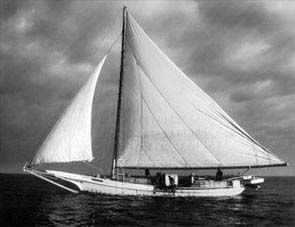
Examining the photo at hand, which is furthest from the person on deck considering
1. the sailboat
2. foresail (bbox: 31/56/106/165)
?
foresail (bbox: 31/56/106/165)

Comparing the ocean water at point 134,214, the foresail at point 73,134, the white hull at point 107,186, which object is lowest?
the ocean water at point 134,214

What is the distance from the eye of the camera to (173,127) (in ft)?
104

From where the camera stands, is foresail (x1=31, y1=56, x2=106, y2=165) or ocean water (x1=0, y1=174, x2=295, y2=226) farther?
foresail (x1=31, y1=56, x2=106, y2=165)

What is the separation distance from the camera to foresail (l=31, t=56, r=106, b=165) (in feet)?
85.4

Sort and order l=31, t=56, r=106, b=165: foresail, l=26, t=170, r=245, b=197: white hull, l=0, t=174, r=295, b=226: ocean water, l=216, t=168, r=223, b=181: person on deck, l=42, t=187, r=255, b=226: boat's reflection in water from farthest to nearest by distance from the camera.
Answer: l=216, t=168, r=223, b=181: person on deck, l=26, t=170, r=245, b=197: white hull, l=31, t=56, r=106, b=165: foresail, l=42, t=187, r=255, b=226: boat's reflection in water, l=0, t=174, r=295, b=226: ocean water

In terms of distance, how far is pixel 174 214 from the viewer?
23.2 meters

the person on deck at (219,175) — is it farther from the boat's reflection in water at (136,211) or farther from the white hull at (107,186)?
the white hull at (107,186)

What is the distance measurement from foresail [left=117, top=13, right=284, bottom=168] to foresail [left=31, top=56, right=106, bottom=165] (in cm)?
424

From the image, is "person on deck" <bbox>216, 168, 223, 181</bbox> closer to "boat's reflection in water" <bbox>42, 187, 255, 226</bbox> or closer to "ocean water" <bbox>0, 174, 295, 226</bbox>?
"boat's reflection in water" <bbox>42, 187, 255, 226</bbox>

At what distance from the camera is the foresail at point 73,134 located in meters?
26.0

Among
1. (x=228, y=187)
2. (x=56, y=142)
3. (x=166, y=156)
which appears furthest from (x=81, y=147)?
(x=228, y=187)

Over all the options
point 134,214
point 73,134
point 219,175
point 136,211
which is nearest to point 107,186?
point 73,134

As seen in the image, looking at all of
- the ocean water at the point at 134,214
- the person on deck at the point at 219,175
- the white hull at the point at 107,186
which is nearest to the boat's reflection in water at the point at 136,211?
the ocean water at the point at 134,214

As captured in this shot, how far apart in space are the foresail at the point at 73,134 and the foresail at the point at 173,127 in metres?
4.24
